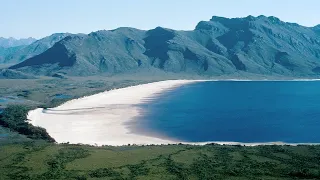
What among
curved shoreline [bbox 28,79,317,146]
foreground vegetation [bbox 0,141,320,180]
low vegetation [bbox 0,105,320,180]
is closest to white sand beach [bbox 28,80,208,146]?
curved shoreline [bbox 28,79,317,146]

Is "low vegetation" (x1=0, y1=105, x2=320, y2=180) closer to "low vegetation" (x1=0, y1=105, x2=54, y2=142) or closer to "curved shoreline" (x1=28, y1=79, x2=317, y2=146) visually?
"low vegetation" (x1=0, y1=105, x2=54, y2=142)

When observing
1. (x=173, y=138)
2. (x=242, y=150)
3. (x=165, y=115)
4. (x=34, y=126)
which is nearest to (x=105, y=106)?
(x=165, y=115)

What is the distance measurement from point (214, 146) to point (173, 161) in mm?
20079

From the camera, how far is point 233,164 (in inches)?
3310

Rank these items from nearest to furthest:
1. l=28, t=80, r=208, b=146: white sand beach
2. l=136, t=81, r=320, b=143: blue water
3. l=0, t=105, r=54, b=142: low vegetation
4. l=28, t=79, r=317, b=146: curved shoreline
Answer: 1. l=28, t=79, r=317, b=146: curved shoreline
2. l=28, t=80, r=208, b=146: white sand beach
3. l=0, t=105, r=54, b=142: low vegetation
4. l=136, t=81, r=320, b=143: blue water

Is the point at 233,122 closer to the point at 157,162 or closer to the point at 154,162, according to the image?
the point at 157,162

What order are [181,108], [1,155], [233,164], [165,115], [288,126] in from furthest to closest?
[181,108] → [165,115] → [288,126] → [1,155] → [233,164]

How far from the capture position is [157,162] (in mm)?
86125

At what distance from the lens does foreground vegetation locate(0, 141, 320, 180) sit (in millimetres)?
76875

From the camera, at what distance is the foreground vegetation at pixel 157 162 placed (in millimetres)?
76875

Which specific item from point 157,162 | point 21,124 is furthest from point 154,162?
point 21,124

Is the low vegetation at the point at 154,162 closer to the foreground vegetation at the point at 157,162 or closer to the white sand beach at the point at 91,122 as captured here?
the foreground vegetation at the point at 157,162

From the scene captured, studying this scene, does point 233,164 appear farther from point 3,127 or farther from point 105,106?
point 105,106

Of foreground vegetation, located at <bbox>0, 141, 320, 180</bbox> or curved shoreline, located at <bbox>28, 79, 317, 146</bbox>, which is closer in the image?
foreground vegetation, located at <bbox>0, 141, 320, 180</bbox>
